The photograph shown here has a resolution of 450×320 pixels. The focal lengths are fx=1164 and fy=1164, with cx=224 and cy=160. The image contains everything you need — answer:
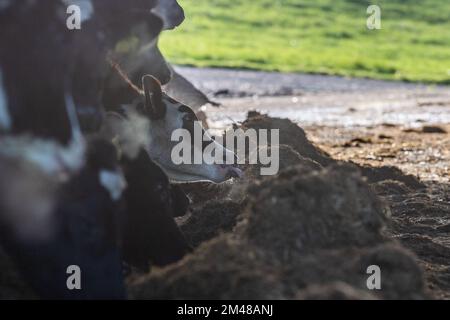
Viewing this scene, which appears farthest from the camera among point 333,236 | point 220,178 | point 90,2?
point 220,178

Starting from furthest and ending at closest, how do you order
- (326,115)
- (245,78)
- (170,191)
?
(245,78)
(326,115)
(170,191)

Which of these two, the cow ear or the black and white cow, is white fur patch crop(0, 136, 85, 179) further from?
the cow ear

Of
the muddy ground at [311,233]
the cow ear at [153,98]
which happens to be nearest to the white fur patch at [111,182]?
the muddy ground at [311,233]

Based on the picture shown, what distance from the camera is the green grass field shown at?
3703cm

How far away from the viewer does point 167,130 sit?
8500 millimetres

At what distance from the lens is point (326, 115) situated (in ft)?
66.0

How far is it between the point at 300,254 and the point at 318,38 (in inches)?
1659

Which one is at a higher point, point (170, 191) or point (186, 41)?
point (186, 41)

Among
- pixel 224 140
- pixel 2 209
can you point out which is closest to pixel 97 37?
pixel 2 209

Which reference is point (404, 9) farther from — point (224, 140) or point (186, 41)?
point (224, 140)

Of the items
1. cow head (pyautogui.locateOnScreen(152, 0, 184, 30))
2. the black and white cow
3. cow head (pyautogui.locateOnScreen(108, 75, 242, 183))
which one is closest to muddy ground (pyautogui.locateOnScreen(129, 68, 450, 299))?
cow head (pyautogui.locateOnScreen(108, 75, 242, 183))

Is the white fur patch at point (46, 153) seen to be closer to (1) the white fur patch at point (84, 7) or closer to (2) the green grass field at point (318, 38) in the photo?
(1) the white fur patch at point (84, 7)

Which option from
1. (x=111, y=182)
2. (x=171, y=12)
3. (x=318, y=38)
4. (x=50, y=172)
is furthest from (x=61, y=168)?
(x=318, y=38)
